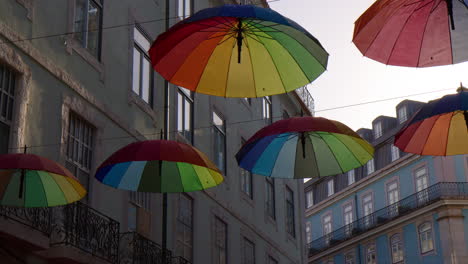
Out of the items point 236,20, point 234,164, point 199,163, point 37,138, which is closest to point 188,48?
point 236,20

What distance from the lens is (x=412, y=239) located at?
4441 cm

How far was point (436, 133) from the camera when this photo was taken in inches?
484

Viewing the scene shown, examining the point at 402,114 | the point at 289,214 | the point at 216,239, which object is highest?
the point at 402,114

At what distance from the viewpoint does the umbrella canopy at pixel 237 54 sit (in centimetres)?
1006

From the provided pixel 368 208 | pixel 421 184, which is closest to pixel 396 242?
pixel 421 184

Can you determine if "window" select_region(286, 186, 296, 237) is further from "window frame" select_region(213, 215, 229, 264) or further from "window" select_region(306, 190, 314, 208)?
"window" select_region(306, 190, 314, 208)

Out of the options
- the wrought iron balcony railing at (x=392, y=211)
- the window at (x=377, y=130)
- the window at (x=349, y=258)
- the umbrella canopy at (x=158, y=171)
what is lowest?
the umbrella canopy at (x=158, y=171)

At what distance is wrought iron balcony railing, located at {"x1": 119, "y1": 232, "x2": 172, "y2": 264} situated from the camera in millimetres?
16562

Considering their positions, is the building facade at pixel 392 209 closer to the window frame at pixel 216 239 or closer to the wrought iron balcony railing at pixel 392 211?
the wrought iron balcony railing at pixel 392 211

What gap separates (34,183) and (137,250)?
14.8 feet

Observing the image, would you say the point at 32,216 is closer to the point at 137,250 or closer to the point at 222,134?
the point at 137,250

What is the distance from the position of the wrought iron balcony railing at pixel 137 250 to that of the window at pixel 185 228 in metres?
2.22

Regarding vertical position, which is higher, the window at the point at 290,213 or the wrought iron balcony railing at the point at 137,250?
the window at the point at 290,213

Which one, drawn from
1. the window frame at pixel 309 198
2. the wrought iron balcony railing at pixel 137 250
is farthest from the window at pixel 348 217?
the wrought iron balcony railing at pixel 137 250
